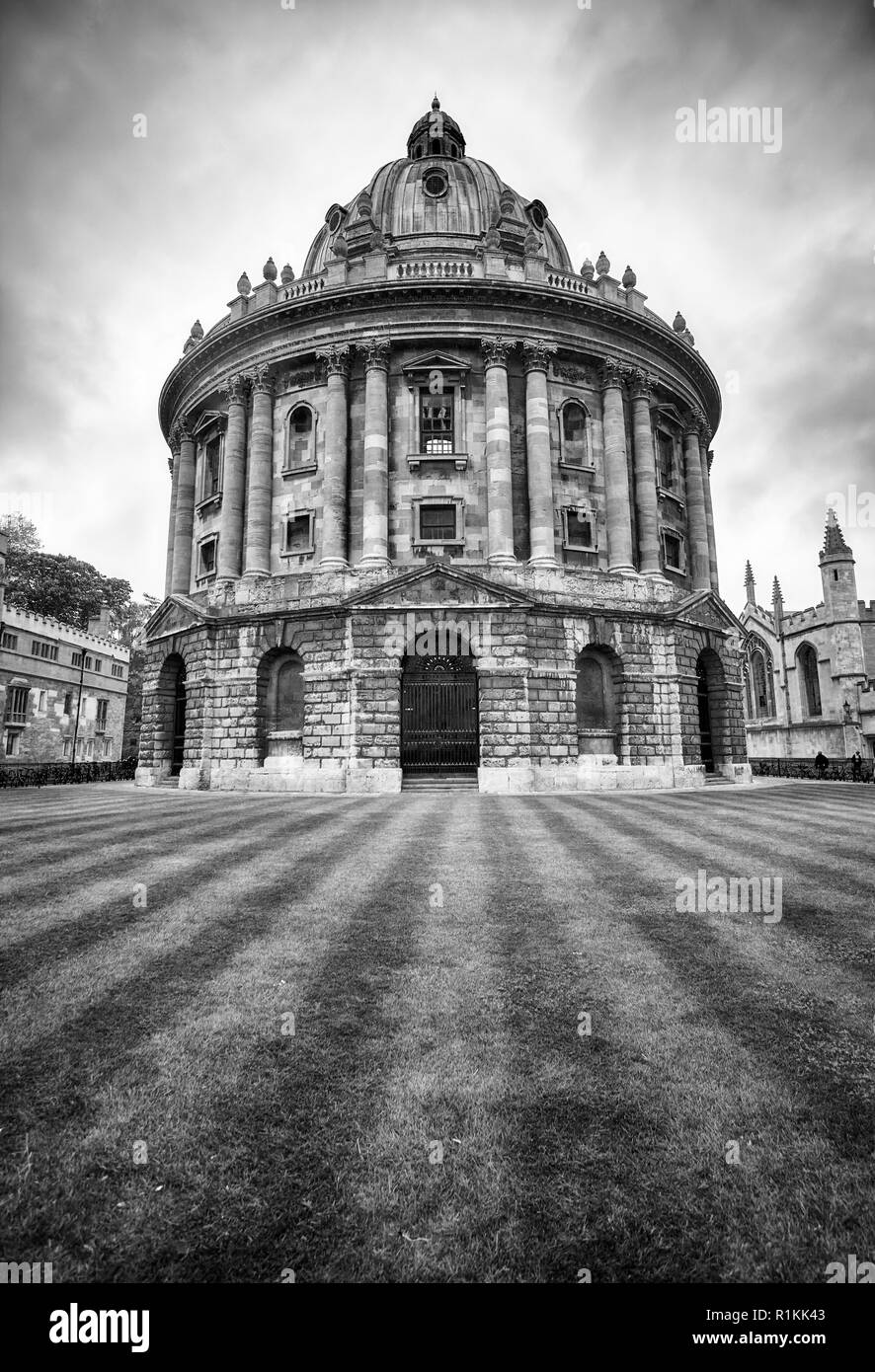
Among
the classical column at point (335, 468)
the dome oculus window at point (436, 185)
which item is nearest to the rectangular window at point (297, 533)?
the classical column at point (335, 468)

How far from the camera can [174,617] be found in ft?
100

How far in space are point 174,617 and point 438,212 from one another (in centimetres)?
2862

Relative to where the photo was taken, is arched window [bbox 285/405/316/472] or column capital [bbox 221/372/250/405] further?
column capital [bbox 221/372/250/405]

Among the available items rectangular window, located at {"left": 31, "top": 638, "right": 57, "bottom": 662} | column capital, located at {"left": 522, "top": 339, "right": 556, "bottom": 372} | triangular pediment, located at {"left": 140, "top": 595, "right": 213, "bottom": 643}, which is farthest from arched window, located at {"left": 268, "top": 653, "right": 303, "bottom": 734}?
rectangular window, located at {"left": 31, "top": 638, "right": 57, "bottom": 662}

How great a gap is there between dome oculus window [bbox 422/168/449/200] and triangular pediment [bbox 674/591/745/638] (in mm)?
29383

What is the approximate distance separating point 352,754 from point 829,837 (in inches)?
646

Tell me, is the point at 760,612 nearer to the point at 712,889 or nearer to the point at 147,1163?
the point at 712,889

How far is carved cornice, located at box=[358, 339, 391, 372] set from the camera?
1129 inches

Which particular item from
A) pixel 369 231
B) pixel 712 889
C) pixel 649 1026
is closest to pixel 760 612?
pixel 369 231

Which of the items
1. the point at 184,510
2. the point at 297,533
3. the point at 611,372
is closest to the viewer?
the point at 297,533

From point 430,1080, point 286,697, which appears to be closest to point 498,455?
point 286,697

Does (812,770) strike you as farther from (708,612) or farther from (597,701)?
(597,701)

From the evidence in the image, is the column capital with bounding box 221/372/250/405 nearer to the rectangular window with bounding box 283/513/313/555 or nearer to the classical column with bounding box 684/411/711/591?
the rectangular window with bounding box 283/513/313/555

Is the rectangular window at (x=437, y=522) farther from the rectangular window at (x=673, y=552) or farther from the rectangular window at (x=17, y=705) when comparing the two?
the rectangular window at (x=17, y=705)
